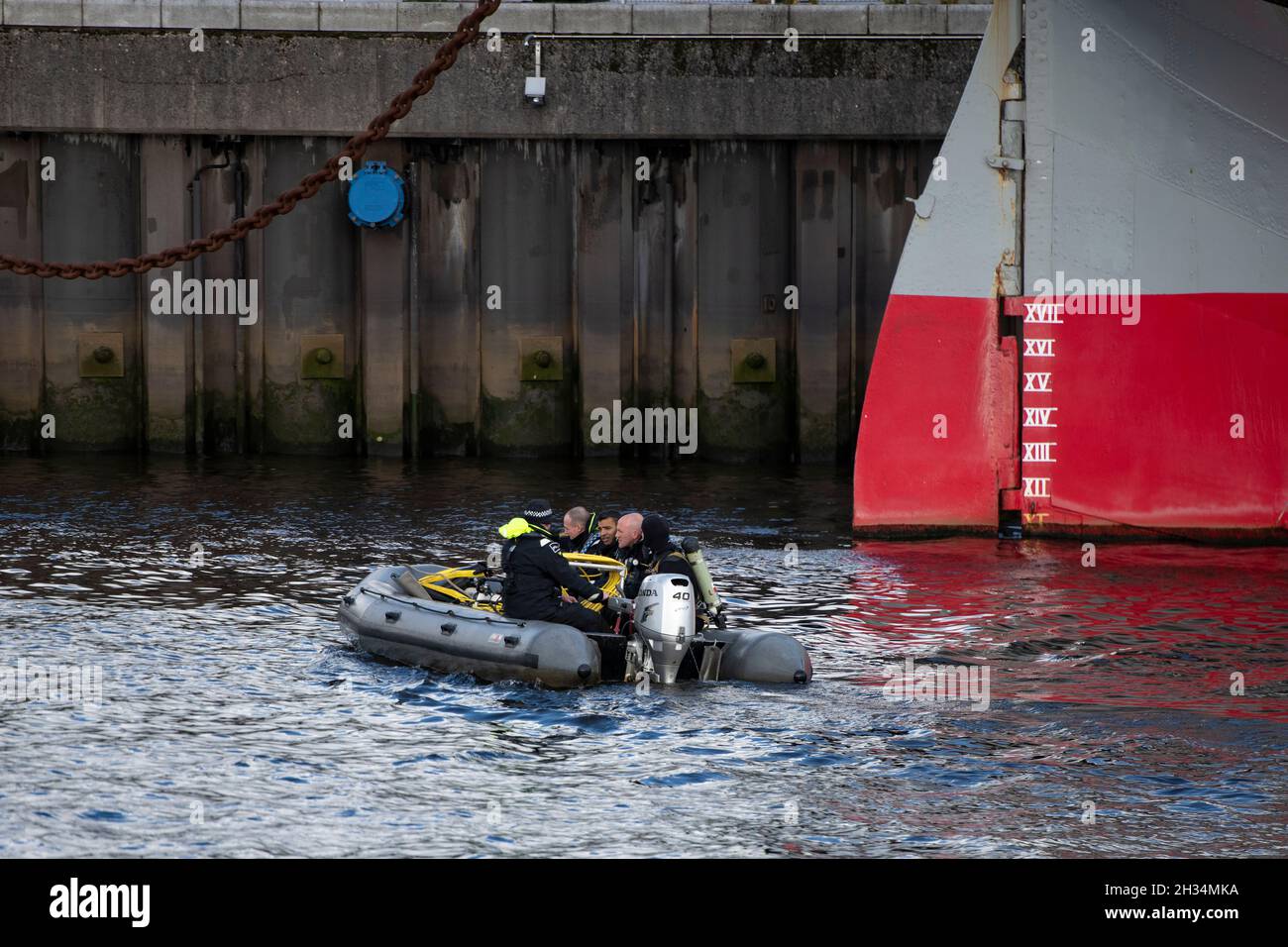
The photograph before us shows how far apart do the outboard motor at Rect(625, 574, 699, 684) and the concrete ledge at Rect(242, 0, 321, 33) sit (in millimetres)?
11803

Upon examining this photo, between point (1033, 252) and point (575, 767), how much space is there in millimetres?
8844

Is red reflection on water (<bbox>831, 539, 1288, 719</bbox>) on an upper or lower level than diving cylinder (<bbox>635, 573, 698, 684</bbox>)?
lower

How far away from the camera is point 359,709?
424 inches

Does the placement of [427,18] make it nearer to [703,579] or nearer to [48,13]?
[48,13]

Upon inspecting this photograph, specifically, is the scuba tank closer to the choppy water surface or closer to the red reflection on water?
the choppy water surface

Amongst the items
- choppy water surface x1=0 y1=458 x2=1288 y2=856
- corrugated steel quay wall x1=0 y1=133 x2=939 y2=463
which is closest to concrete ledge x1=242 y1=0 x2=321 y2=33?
corrugated steel quay wall x1=0 y1=133 x2=939 y2=463

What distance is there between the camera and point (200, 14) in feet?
67.5

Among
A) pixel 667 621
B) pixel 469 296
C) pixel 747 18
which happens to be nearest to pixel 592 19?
pixel 747 18

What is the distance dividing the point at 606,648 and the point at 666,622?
0.57m

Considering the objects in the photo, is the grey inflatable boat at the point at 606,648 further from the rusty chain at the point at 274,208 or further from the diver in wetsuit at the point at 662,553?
the rusty chain at the point at 274,208

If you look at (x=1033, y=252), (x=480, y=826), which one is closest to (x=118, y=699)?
(x=480, y=826)

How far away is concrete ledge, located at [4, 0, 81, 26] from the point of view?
20.6 m

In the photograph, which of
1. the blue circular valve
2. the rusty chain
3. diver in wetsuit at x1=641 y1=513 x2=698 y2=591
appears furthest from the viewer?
the blue circular valve
